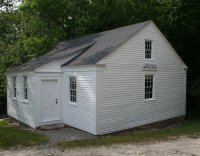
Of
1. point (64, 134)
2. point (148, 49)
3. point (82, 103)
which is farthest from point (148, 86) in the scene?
point (64, 134)

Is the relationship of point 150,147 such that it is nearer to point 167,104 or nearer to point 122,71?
point 122,71

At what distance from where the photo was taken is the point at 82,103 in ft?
50.3

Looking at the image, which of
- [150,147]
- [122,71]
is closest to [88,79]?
[122,71]

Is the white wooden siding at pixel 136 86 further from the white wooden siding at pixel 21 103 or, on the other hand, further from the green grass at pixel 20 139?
the white wooden siding at pixel 21 103

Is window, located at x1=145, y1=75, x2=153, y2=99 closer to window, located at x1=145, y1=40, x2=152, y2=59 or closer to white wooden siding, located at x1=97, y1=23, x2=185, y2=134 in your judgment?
white wooden siding, located at x1=97, y1=23, x2=185, y2=134

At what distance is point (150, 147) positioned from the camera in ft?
37.0

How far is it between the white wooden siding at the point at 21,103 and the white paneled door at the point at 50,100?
59cm

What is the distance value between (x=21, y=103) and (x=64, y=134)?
510cm

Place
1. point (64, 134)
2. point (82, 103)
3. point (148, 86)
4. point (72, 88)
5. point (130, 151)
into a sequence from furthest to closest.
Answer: point (148, 86) < point (72, 88) < point (82, 103) < point (64, 134) < point (130, 151)

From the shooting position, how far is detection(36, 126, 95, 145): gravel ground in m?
13.5

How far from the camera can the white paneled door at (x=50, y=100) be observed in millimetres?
16359

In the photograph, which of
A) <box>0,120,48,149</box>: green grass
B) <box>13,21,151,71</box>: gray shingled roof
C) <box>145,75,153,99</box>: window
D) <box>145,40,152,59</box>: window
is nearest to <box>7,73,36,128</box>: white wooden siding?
<box>13,21,151,71</box>: gray shingled roof

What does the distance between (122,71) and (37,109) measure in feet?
17.4

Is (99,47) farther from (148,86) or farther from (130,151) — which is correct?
(130,151)
